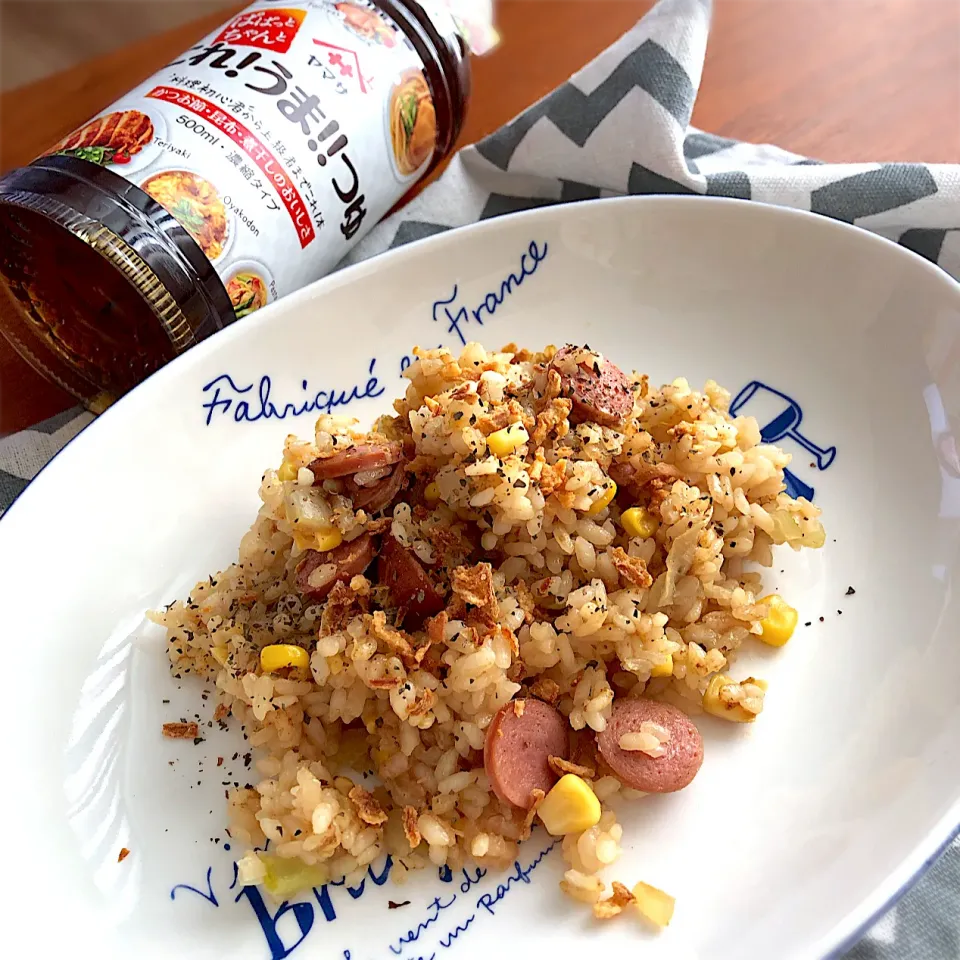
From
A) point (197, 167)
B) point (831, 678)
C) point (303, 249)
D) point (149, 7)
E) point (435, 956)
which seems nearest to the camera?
point (435, 956)

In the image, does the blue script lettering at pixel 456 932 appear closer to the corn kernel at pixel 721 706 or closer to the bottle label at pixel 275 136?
the corn kernel at pixel 721 706

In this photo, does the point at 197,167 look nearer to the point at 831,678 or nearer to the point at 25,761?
the point at 25,761

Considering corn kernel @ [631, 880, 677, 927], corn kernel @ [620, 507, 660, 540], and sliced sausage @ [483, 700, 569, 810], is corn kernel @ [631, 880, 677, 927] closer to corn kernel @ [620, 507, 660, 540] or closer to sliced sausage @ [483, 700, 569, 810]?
sliced sausage @ [483, 700, 569, 810]

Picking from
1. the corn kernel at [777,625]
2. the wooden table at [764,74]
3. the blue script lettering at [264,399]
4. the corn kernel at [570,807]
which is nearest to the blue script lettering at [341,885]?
the corn kernel at [570,807]

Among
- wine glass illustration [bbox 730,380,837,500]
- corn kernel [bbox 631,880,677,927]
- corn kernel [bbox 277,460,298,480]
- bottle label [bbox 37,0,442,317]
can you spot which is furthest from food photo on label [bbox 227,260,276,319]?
corn kernel [bbox 631,880,677,927]

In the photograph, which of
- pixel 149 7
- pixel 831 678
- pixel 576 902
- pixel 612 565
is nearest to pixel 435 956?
pixel 576 902
